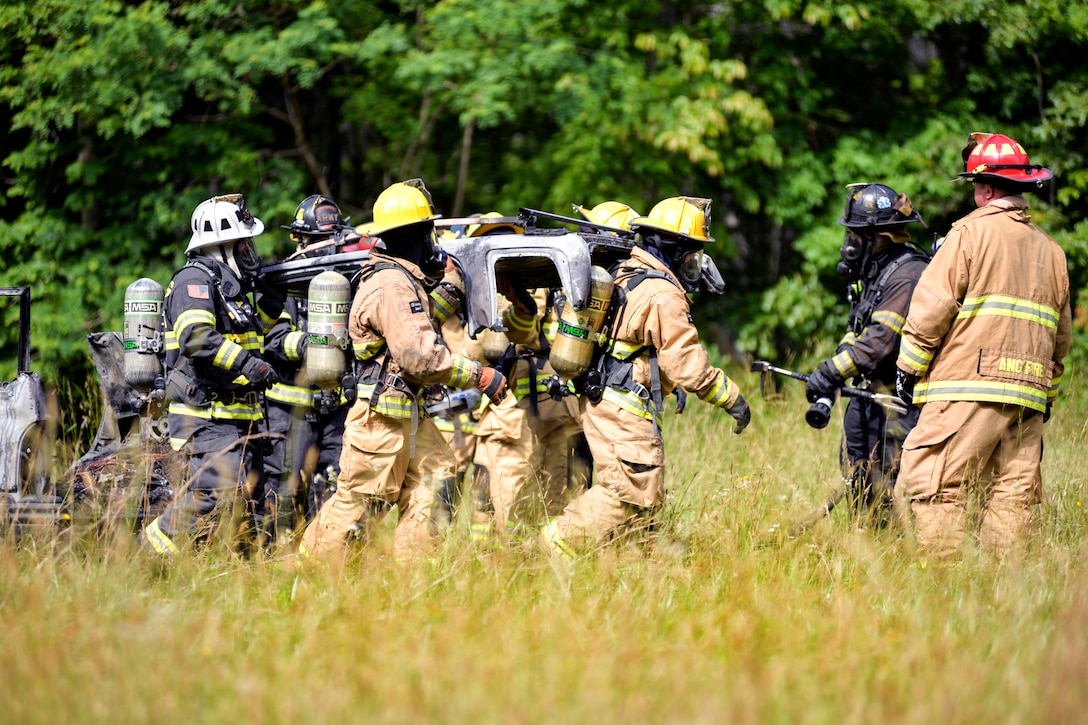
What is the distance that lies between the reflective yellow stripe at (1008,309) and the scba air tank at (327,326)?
2838 mm

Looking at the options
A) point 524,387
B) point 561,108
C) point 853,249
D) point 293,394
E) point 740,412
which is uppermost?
point 561,108

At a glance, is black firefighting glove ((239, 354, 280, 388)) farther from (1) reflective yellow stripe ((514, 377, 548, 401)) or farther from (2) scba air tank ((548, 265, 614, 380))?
(1) reflective yellow stripe ((514, 377, 548, 401))

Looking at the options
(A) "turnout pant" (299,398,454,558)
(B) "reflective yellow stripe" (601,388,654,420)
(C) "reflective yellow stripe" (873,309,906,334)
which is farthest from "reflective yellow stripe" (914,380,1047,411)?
(A) "turnout pant" (299,398,454,558)

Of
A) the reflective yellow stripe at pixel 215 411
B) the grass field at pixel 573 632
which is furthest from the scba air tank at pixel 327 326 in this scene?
the grass field at pixel 573 632

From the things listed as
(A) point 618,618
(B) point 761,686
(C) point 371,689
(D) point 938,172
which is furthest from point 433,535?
(D) point 938,172

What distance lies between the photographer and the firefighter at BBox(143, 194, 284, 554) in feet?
16.4

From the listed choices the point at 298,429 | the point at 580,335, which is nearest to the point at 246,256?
the point at 298,429

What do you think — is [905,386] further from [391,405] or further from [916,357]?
[391,405]

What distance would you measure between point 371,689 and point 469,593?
3.17 ft

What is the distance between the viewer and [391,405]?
4.77m

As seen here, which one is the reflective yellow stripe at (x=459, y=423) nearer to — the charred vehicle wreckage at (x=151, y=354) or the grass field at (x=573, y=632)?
the charred vehicle wreckage at (x=151, y=354)

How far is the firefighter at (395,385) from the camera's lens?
4660mm

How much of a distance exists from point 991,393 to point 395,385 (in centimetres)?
264

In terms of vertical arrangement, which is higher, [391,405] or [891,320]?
[891,320]
